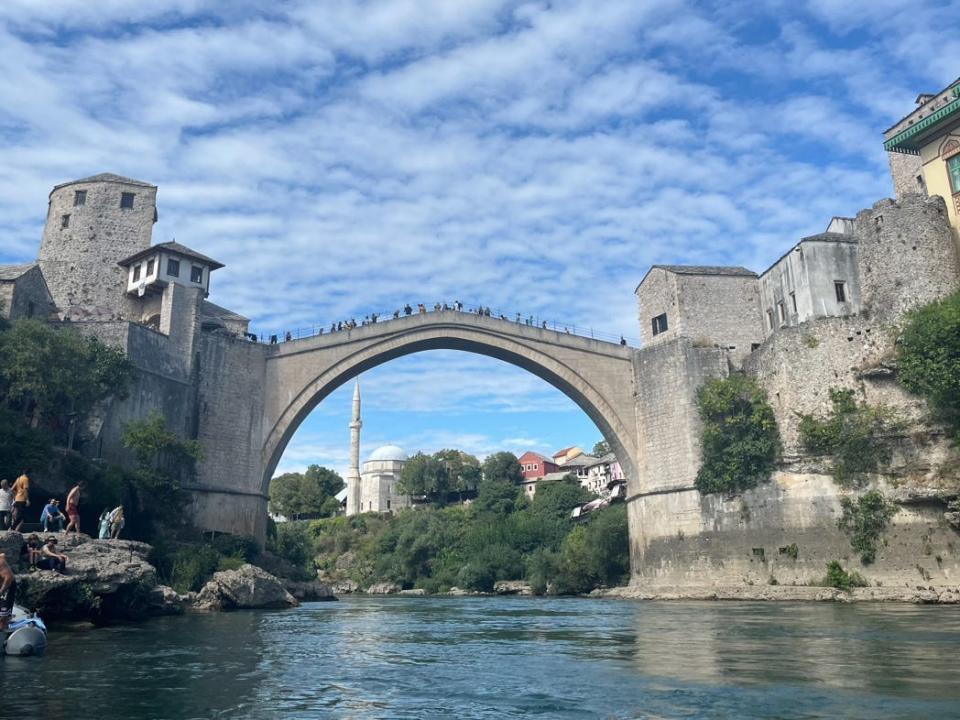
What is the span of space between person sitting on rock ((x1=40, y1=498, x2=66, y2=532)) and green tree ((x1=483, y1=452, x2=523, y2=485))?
44.8 meters

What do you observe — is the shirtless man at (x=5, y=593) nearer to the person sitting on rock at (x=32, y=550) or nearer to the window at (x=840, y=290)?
the person sitting on rock at (x=32, y=550)

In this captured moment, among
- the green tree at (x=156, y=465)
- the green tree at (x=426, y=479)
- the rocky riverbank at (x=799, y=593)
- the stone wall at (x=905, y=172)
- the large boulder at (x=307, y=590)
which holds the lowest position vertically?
the rocky riverbank at (x=799, y=593)

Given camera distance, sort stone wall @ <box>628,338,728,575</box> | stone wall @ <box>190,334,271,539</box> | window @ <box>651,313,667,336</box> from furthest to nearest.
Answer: window @ <box>651,313,667,336</box> → stone wall @ <box>628,338,728,575</box> → stone wall @ <box>190,334,271,539</box>

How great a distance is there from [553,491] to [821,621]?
33.7 m

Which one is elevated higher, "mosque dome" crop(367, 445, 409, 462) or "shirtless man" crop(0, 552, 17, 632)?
"mosque dome" crop(367, 445, 409, 462)

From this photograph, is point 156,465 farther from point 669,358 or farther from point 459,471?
point 459,471

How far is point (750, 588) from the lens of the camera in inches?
885

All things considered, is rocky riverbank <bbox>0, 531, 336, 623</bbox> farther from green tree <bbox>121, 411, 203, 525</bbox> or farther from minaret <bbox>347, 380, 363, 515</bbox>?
minaret <bbox>347, 380, 363, 515</bbox>

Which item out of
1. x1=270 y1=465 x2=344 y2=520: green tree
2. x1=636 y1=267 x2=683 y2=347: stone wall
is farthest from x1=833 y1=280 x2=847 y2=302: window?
x1=270 y1=465 x2=344 y2=520: green tree

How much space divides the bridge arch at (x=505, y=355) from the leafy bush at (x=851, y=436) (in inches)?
296

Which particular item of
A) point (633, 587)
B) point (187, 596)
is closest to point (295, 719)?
point (187, 596)

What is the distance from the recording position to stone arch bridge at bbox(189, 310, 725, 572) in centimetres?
2542

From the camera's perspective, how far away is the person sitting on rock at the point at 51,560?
35.4 feet

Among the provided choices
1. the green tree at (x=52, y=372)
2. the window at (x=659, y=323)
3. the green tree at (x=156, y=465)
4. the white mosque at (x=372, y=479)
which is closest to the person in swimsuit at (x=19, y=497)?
the green tree at (x=52, y=372)
